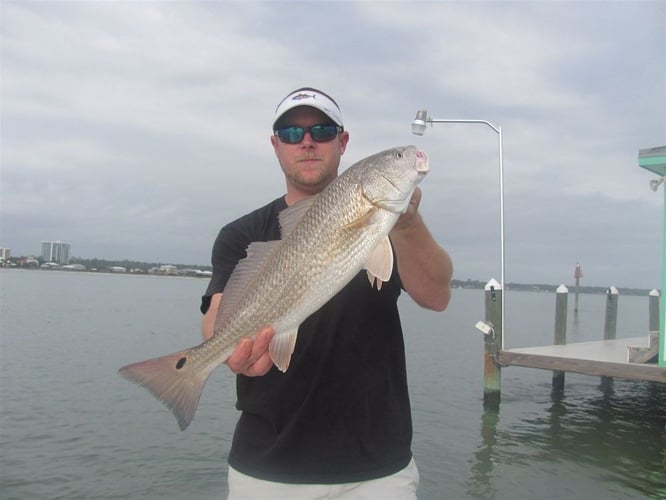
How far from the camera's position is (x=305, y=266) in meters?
3.38

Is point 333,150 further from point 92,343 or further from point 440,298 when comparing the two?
point 92,343

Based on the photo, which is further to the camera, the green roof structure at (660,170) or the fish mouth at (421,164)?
the green roof structure at (660,170)

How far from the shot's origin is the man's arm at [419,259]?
338 cm

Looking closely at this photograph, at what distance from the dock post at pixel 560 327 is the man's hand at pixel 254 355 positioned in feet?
51.5

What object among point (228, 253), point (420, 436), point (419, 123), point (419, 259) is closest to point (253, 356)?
point (228, 253)

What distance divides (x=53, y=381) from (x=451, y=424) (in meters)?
13.1

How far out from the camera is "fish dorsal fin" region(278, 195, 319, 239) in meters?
3.48

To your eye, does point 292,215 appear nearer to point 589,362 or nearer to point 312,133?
point 312,133

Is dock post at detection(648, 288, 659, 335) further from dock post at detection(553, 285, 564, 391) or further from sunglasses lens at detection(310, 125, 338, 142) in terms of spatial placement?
sunglasses lens at detection(310, 125, 338, 142)

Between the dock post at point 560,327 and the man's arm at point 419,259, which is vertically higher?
the man's arm at point 419,259

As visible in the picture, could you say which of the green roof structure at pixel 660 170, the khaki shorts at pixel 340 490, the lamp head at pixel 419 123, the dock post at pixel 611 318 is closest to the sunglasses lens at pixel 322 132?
the khaki shorts at pixel 340 490

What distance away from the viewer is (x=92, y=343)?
1025 inches

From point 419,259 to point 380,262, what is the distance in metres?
0.33

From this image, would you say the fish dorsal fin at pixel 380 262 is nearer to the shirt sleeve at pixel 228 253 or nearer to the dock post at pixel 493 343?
the shirt sleeve at pixel 228 253
